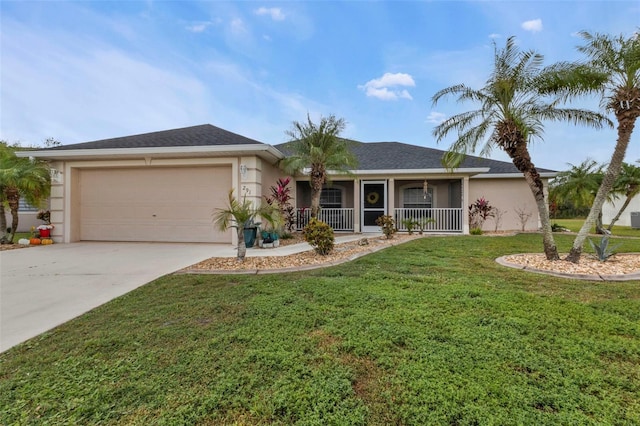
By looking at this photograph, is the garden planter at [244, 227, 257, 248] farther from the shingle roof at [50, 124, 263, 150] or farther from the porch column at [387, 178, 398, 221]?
the porch column at [387, 178, 398, 221]

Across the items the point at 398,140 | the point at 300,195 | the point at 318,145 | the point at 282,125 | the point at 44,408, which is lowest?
the point at 44,408

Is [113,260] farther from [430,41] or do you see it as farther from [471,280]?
[430,41]

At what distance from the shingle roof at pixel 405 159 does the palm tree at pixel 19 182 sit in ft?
27.6

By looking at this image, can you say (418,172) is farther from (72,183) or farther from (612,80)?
(72,183)

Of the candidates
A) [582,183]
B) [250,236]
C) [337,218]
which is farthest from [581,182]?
[250,236]

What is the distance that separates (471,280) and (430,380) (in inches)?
129

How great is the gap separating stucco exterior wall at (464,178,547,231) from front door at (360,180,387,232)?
14.9 ft

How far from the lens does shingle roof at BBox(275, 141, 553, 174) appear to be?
42.4 feet

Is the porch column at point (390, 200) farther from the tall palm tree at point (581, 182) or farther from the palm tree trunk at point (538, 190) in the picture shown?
the tall palm tree at point (581, 182)

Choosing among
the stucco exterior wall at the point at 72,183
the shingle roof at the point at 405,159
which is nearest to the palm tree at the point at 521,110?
the shingle roof at the point at 405,159

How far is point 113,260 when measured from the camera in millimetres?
7078

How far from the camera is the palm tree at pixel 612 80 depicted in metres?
5.73

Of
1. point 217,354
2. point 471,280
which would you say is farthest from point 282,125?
point 217,354

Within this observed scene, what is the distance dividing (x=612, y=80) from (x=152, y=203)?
42.5 feet
